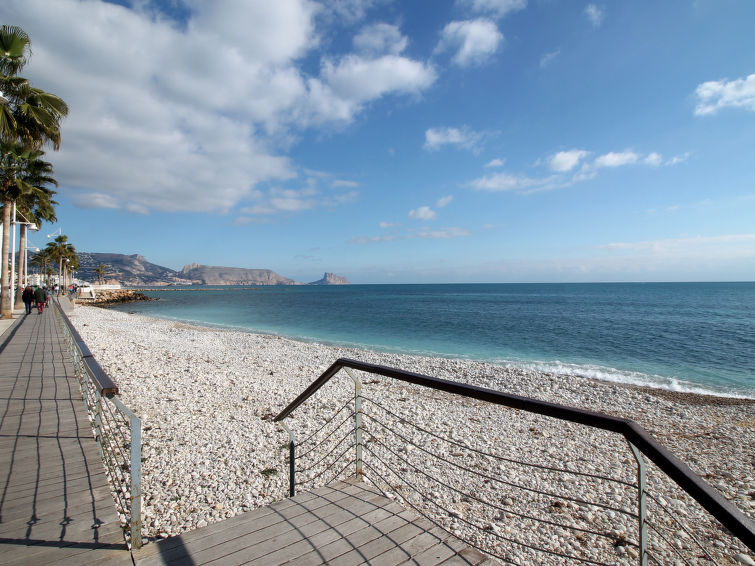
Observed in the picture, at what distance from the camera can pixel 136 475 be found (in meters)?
2.34

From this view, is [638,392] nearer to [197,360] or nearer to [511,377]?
[511,377]

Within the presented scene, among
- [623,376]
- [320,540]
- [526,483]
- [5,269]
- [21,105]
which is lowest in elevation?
[623,376]

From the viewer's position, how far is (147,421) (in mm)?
7406

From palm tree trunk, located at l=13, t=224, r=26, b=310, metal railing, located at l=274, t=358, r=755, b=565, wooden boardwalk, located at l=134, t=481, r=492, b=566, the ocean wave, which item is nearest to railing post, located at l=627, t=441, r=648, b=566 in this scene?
metal railing, located at l=274, t=358, r=755, b=565

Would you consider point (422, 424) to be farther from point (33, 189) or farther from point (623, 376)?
point (33, 189)

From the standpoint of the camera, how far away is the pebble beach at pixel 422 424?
4797 millimetres

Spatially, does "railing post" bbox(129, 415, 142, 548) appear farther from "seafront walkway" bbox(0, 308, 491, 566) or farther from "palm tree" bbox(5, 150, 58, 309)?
"palm tree" bbox(5, 150, 58, 309)

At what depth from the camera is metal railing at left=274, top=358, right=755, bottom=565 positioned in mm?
3043

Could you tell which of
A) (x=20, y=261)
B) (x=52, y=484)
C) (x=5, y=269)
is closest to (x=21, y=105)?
(x=5, y=269)

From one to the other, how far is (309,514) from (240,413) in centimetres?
579

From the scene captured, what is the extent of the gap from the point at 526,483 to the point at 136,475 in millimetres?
5601

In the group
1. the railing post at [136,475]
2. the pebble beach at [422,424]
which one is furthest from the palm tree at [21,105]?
the railing post at [136,475]

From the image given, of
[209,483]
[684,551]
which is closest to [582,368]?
[684,551]

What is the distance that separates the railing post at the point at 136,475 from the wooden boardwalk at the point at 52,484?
21cm
